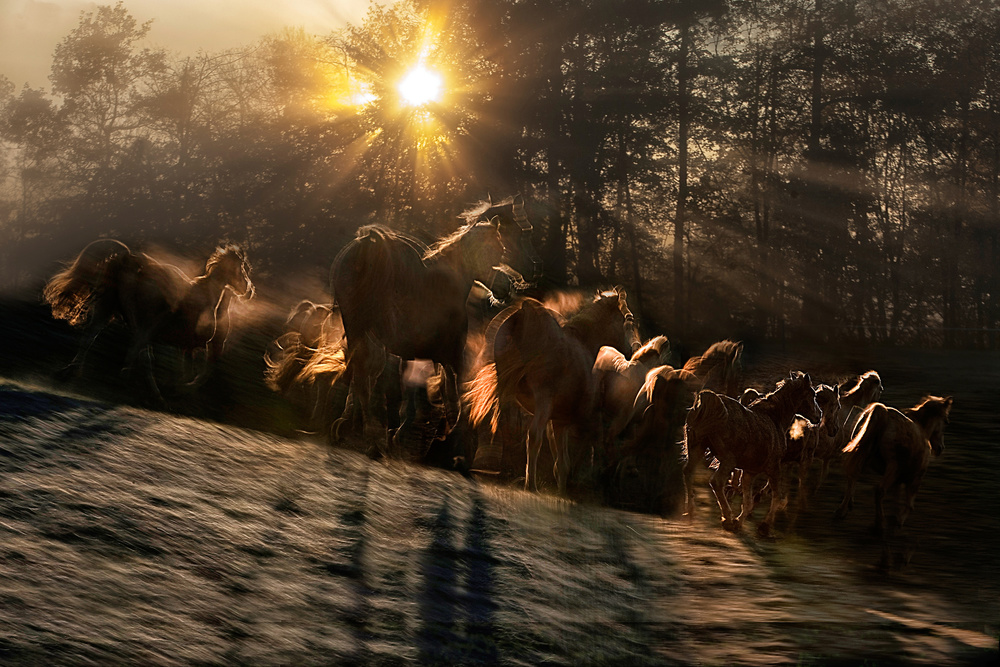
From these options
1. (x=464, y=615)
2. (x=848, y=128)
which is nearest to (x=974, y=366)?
(x=848, y=128)

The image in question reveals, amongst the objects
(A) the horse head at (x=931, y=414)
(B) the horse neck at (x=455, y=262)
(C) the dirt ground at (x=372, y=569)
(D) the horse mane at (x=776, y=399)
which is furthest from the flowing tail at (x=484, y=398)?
(A) the horse head at (x=931, y=414)

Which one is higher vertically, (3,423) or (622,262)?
(622,262)

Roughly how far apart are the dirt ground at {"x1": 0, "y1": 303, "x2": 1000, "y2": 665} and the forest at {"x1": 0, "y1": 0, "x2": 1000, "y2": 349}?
16.8 metres

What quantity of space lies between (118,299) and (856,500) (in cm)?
816

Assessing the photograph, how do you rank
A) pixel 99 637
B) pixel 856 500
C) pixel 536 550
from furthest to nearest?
pixel 856 500 → pixel 536 550 → pixel 99 637

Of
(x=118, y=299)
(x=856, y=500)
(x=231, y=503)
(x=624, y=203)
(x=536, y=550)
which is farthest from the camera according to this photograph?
(x=624, y=203)

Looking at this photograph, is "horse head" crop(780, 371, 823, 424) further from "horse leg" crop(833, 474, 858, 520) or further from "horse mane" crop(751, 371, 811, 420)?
"horse leg" crop(833, 474, 858, 520)

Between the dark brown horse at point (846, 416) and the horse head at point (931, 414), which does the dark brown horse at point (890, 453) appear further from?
the dark brown horse at point (846, 416)

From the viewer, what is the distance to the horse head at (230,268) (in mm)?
10141

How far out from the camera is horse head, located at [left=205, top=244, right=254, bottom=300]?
10141 millimetres

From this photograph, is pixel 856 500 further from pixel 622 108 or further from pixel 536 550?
pixel 622 108

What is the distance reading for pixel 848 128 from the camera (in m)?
30.9

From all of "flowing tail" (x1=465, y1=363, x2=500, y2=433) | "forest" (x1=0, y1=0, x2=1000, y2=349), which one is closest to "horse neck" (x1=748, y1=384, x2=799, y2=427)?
"flowing tail" (x1=465, y1=363, x2=500, y2=433)

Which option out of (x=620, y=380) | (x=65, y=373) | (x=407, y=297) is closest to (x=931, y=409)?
(x=620, y=380)
